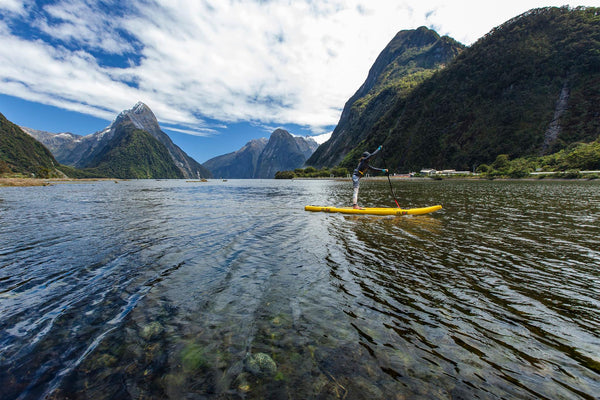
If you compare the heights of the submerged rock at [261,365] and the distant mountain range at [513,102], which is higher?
the distant mountain range at [513,102]

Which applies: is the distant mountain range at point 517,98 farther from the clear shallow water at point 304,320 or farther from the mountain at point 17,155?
the mountain at point 17,155

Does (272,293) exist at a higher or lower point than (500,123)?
lower

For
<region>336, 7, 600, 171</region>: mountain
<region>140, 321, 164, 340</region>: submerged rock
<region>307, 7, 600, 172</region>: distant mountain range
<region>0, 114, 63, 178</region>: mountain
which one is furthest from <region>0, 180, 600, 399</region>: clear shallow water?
<region>0, 114, 63, 178</region>: mountain

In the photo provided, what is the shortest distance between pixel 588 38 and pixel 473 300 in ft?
799

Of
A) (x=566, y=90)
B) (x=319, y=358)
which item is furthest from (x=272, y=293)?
(x=566, y=90)

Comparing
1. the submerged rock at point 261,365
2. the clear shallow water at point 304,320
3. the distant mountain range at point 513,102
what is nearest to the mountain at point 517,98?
the distant mountain range at point 513,102

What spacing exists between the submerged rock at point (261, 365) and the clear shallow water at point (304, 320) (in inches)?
1.8

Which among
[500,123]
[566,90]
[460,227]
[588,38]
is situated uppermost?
[588,38]

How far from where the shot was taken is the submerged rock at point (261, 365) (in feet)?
14.2

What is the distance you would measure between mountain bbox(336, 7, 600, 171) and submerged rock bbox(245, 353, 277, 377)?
170m

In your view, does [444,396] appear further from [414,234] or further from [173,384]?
[414,234]

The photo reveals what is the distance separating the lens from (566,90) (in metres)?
138

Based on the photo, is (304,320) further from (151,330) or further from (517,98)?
(517,98)

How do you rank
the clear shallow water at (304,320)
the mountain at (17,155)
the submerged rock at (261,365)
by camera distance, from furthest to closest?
the mountain at (17,155) < the submerged rock at (261,365) < the clear shallow water at (304,320)
